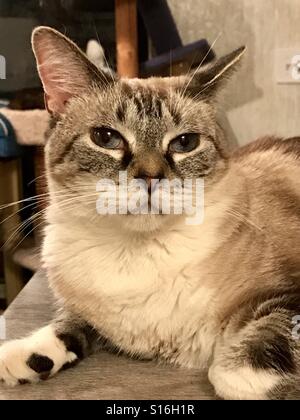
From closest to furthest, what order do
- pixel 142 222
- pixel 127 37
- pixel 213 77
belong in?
pixel 142 222
pixel 213 77
pixel 127 37

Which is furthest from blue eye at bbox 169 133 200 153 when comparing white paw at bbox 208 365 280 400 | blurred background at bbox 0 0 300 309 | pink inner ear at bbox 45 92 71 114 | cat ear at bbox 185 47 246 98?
blurred background at bbox 0 0 300 309

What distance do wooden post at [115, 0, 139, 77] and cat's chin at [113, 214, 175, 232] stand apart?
103 centimetres

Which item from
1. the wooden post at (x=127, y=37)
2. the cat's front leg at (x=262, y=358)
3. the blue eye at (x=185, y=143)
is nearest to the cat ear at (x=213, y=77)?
the blue eye at (x=185, y=143)

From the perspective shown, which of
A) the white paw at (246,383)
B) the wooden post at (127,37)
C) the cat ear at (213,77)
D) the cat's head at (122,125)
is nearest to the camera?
the white paw at (246,383)

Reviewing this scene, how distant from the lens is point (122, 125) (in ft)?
3.42

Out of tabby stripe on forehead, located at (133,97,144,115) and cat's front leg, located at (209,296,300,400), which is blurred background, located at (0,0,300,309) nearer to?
tabby stripe on forehead, located at (133,97,144,115)

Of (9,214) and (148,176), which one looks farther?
(9,214)

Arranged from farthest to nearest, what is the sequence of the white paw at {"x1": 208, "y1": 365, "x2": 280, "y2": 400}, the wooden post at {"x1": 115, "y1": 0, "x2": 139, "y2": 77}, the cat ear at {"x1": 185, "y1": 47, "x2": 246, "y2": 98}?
the wooden post at {"x1": 115, "y1": 0, "x2": 139, "y2": 77}, the cat ear at {"x1": 185, "y1": 47, "x2": 246, "y2": 98}, the white paw at {"x1": 208, "y1": 365, "x2": 280, "y2": 400}

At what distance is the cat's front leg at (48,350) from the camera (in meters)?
1.04

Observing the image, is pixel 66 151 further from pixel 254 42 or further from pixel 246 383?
pixel 254 42

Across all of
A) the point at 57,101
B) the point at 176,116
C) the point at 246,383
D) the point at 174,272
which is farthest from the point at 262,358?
the point at 57,101

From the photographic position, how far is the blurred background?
198 centimetres

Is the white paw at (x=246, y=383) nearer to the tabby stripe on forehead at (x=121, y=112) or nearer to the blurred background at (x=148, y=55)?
the tabby stripe on forehead at (x=121, y=112)

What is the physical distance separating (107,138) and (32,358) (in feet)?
1.45
